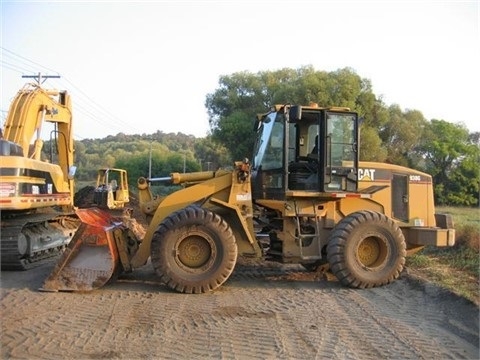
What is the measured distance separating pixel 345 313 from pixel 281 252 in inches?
88.7

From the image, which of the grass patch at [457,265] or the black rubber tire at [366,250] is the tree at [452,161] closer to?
the grass patch at [457,265]

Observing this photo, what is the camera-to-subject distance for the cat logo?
364 inches

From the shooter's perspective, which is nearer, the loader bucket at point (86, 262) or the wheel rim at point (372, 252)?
the loader bucket at point (86, 262)

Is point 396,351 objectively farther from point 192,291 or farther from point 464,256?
point 464,256

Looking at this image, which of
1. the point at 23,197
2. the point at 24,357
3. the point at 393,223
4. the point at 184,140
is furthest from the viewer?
the point at 184,140

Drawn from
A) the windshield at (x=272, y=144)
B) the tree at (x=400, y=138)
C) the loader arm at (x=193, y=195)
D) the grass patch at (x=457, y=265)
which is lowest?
the grass patch at (x=457, y=265)

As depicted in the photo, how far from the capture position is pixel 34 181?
1059 cm

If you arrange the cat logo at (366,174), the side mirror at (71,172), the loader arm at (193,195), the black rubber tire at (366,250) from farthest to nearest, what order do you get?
1. the side mirror at (71,172)
2. the cat logo at (366,174)
3. the loader arm at (193,195)
4. the black rubber tire at (366,250)

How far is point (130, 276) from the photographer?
9297 mm

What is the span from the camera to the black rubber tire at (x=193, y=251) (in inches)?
319

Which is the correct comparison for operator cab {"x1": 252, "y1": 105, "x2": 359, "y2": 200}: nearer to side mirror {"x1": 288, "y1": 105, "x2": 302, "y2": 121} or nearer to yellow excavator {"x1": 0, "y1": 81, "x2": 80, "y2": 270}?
side mirror {"x1": 288, "y1": 105, "x2": 302, "y2": 121}

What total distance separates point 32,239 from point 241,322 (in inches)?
233

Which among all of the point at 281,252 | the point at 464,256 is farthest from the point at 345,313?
the point at 464,256

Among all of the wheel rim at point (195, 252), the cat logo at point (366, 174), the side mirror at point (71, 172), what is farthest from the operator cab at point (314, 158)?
the side mirror at point (71, 172)
